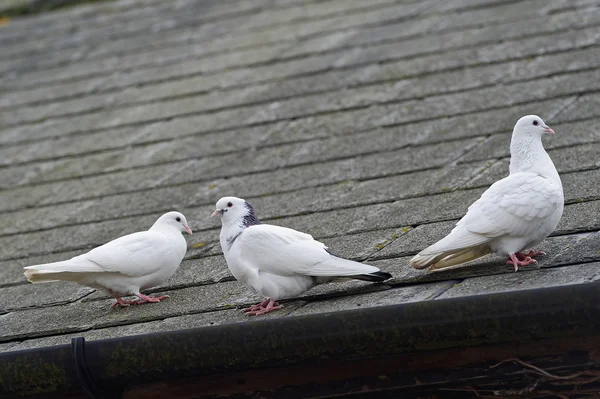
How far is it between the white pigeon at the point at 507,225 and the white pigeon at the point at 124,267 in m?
1.18

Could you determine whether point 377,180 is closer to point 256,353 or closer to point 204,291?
point 204,291

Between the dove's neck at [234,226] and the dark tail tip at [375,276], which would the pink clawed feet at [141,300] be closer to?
the dove's neck at [234,226]

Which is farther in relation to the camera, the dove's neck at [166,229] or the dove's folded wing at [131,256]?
the dove's neck at [166,229]

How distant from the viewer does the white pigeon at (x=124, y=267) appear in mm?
3848

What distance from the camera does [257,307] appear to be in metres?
3.36

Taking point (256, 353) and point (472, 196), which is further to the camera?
point (472, 196)

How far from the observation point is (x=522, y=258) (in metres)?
3.29

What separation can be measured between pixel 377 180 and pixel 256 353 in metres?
1.88

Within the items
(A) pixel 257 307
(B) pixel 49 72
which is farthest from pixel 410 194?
(B) pixel 49 72

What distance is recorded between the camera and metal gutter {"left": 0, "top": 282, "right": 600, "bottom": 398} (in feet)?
8.80

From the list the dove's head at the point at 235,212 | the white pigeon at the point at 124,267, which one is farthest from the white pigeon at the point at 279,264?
the white pigeon at the point at 124,267

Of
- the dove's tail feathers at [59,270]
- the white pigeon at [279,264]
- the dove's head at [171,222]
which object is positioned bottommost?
the white pigeon at [279,264]

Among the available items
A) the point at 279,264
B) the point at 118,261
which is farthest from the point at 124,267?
the point at 279,264

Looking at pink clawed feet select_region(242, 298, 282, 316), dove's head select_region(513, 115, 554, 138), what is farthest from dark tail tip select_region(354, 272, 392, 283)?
dove's head select_region(513, 115, 554, 138)
